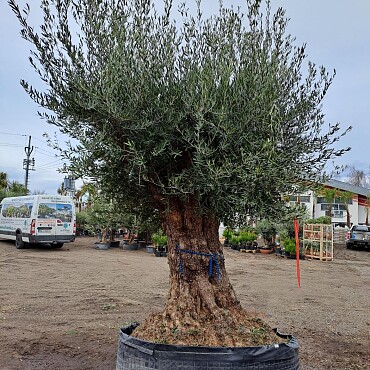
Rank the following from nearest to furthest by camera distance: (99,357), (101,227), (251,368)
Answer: (251,368), (99,357), (101,227)

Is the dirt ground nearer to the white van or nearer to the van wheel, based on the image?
the white van

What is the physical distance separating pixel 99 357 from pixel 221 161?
3.09 meters

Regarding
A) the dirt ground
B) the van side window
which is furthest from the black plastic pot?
the van side window

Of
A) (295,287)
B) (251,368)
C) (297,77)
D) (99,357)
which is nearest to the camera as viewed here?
(251,368)

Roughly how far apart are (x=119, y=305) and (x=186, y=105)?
18.8 feet

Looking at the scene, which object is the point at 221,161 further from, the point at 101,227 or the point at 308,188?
the point at 101,227

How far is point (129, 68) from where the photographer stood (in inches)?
142

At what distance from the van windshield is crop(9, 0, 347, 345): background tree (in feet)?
48.6

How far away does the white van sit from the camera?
1808cm

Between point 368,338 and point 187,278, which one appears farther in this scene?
point 368,338

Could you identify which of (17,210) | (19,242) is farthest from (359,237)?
(17,210)

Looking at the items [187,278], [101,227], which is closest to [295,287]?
[187,278]

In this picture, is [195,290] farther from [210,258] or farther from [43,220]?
[43,220]

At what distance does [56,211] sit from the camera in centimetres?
1841
